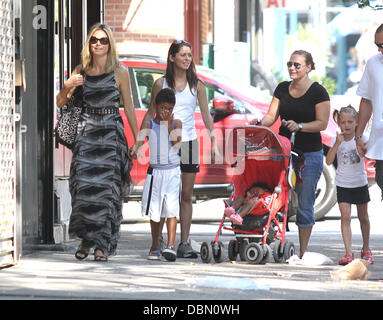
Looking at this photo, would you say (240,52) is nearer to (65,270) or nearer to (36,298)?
(65,270)

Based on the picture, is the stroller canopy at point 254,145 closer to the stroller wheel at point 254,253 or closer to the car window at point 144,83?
the stroller wheel at point 254,253

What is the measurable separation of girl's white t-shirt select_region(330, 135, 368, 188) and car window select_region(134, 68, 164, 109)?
4143mm

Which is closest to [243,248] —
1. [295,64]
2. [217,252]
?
[217,252]

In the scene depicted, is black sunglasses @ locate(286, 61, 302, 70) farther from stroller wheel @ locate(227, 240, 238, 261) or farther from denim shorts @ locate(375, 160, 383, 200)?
stroller wheel @ locate(227, 240, 238, 261)

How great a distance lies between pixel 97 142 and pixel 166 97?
0.72 m

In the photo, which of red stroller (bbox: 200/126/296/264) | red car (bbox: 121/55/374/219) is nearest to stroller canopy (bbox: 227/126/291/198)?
red stroller (bbox: 200/126/296/264)

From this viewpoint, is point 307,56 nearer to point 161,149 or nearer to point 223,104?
point 161,149

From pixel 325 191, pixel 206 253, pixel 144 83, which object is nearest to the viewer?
pixel 206 253

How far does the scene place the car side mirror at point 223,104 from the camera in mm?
13055

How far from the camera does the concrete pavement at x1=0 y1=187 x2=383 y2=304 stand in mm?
7012

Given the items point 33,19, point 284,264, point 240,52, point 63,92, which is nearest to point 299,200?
point 284,264

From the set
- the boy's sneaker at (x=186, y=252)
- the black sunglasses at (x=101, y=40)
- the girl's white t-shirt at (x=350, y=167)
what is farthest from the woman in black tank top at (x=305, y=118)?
the black sunglasses at (x=101, y=40)

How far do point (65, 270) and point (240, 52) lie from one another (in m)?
14.3

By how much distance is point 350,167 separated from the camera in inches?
379
